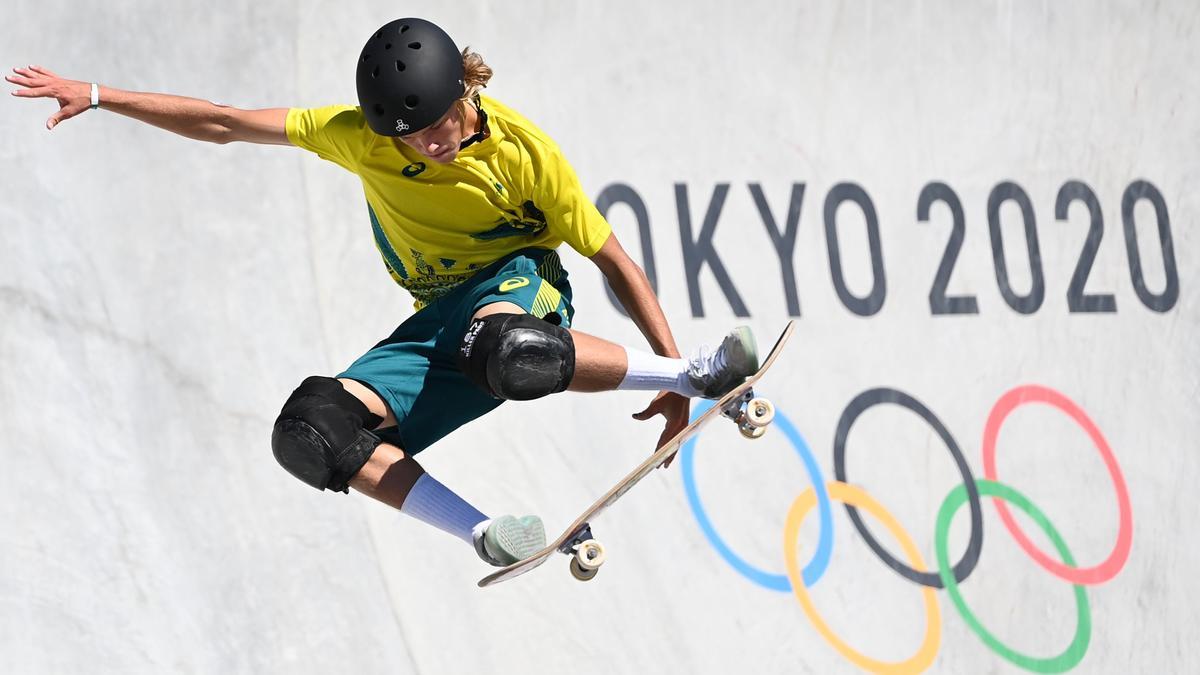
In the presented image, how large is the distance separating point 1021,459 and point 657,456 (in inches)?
148

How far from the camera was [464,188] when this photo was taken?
4031 mm

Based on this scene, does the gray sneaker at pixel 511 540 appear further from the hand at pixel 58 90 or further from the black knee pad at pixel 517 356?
the hand at pixel 58 90

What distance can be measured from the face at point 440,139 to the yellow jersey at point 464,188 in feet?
0.42

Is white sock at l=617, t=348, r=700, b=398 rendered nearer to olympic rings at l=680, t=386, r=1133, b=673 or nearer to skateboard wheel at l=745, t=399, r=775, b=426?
skateboard wheel at l=745, t=399, r=775, b=426

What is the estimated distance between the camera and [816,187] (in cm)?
732

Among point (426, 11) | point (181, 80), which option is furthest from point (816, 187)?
point (181, 80)

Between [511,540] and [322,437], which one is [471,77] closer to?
[322,437]

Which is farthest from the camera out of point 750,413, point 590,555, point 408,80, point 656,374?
point 750,413

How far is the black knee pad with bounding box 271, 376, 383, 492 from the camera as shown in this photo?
3.73 meters

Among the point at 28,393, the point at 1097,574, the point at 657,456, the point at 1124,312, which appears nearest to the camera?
the point at 657,456

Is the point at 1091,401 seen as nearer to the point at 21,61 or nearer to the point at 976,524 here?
the point at 976,524

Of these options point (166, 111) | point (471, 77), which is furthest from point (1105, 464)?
point (166, 111)

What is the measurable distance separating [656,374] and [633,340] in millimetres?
2572

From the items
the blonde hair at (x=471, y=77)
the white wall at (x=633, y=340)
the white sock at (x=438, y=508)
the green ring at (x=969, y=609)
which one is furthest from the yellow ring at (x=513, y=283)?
the green ring at (x=969, y=609)
